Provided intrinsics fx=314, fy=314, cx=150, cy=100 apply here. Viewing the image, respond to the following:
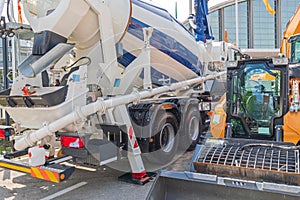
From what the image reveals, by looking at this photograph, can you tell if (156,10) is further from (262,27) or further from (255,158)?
(262,27)

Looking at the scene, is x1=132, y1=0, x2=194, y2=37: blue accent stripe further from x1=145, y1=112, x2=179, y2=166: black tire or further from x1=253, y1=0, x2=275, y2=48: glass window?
x1=253, y1=0, x2=275, y2=48: glass window

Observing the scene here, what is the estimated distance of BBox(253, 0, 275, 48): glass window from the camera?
29.9 m

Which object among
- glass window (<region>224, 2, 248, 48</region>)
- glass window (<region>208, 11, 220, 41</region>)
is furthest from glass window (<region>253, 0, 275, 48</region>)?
glass window (<region>208, 11, 220, 41</region>)

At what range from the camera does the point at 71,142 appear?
13.7 ft

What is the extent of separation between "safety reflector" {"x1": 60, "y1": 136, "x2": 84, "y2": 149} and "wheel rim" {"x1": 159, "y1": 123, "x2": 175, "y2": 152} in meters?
1.77

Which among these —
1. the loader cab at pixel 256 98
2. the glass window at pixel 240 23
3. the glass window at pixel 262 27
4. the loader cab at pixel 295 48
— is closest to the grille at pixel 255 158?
the loader cab at pixel 256 98

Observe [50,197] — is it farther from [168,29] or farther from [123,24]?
[168,29]

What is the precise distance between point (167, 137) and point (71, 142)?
2142 millimetres

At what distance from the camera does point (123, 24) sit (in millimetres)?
4977

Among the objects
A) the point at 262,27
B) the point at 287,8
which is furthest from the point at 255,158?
the point at 287,8

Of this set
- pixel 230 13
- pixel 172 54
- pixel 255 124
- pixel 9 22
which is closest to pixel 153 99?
pixel 172 54

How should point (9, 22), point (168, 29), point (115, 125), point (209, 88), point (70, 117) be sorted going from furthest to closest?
point (209, 88)
point (168, 29)
point (9, 22)
point (115, 125)
point (70, 117)

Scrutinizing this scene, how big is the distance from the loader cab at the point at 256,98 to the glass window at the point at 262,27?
27.1 meters

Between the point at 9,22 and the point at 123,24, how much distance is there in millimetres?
2119
